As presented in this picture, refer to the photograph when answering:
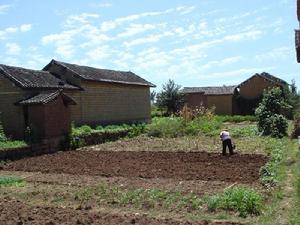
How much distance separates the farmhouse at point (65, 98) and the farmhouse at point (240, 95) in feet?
62.1

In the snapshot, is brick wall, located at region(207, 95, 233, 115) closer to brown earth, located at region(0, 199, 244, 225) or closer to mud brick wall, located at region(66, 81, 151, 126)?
mud brick wall, located at region(66, 81, 151, 126)

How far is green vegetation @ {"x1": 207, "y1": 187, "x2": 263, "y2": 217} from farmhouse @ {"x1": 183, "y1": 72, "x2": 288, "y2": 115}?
45196 mm

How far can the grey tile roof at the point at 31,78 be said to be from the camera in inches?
980

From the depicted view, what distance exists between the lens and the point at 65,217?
8.98 metres

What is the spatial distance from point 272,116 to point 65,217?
67.6 ft

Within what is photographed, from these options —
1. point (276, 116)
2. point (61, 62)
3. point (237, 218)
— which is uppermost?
point (61, 62)

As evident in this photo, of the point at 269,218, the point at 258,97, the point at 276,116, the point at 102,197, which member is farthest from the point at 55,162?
the point at 258,97

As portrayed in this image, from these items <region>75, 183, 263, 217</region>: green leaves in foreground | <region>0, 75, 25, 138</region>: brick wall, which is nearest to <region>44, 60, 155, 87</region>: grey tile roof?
<region>0, 75, 25, 138</region>: brick wall

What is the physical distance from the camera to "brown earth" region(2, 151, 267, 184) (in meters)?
13.7

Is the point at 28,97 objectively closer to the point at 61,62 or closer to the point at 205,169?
the point at 61,62

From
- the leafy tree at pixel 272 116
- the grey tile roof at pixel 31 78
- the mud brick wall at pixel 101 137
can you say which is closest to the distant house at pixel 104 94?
the grey tile roof at pixel 31 78

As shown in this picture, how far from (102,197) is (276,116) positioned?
18.6m

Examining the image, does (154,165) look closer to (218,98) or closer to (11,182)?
(11,182)

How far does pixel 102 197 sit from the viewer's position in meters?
10.8
